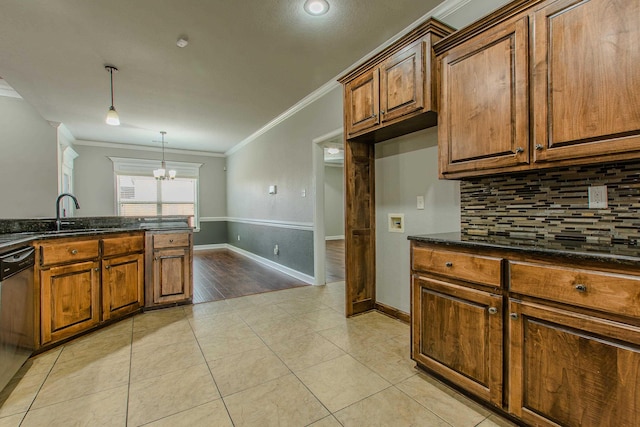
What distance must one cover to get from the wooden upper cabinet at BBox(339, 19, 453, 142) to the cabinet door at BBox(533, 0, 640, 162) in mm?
665

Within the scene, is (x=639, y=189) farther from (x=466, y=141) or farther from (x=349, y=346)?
(x=349, y=346)

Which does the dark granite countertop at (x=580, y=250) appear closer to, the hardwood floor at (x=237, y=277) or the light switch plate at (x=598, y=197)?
the light switch plate at (x=598, y=197)

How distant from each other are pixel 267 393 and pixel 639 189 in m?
2.23

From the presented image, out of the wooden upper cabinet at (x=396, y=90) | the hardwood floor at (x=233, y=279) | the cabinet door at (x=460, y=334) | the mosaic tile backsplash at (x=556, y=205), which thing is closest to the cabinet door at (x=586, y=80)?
the mosaic tile backsplash at (x=556, y=205)

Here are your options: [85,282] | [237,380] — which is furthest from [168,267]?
[237,380]

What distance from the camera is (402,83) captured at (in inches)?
87.9

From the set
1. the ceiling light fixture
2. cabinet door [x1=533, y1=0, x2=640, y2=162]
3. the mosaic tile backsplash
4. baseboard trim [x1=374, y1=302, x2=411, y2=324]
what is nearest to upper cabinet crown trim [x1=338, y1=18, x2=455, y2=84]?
cabinet door [x1=533, y1=0, x2=640, y2=162]

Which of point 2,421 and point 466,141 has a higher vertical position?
point 466,141

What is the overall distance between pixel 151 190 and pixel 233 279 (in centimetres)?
429

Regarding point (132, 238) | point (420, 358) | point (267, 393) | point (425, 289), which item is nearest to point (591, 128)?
point (425, 289)

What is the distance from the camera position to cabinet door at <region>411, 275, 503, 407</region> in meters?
1.51

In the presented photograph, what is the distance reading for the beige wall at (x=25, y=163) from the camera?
15.2ft

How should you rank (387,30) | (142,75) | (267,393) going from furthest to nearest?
(142,75)
(387,30)
(267,393)

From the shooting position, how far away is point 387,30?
8.70 feet
